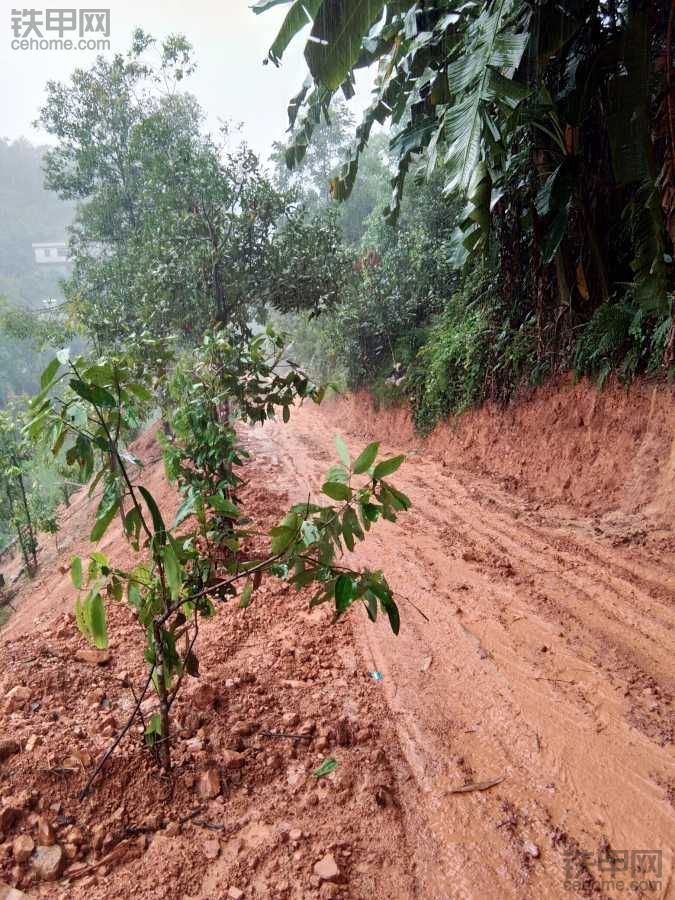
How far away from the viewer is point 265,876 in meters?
1.51

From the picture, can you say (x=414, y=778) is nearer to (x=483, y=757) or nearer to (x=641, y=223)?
(x=483, y=757)

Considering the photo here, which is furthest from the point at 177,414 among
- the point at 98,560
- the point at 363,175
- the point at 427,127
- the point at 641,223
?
A: the point at 363,175

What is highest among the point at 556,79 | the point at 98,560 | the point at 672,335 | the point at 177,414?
the point at 556,79

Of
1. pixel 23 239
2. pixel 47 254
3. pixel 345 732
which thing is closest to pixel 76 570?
pixel 345 732

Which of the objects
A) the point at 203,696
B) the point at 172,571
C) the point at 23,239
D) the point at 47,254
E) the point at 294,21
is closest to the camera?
the point at 172,571

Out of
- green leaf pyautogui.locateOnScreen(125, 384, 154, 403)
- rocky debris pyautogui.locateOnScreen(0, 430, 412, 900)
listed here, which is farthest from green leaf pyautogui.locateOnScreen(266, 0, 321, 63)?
rocky debris pyautogui.locateOnScreen(0, 430, 412, 900)

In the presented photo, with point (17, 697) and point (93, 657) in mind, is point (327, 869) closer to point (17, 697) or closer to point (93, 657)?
point (17, 697)

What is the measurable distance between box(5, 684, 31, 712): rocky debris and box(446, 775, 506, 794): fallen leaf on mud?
1.92 meters

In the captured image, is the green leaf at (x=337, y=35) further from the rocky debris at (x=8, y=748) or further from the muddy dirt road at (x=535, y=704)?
the rocky debris at (x=8, y=748)

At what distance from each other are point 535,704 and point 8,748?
238 cm

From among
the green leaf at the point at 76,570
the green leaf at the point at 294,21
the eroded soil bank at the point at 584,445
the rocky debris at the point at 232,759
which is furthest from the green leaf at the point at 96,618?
the eroded soil bank at the point at 584,445

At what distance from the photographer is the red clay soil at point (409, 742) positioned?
1560 mm

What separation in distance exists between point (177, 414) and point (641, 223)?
4.08 meters

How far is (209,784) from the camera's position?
5.98 feet
